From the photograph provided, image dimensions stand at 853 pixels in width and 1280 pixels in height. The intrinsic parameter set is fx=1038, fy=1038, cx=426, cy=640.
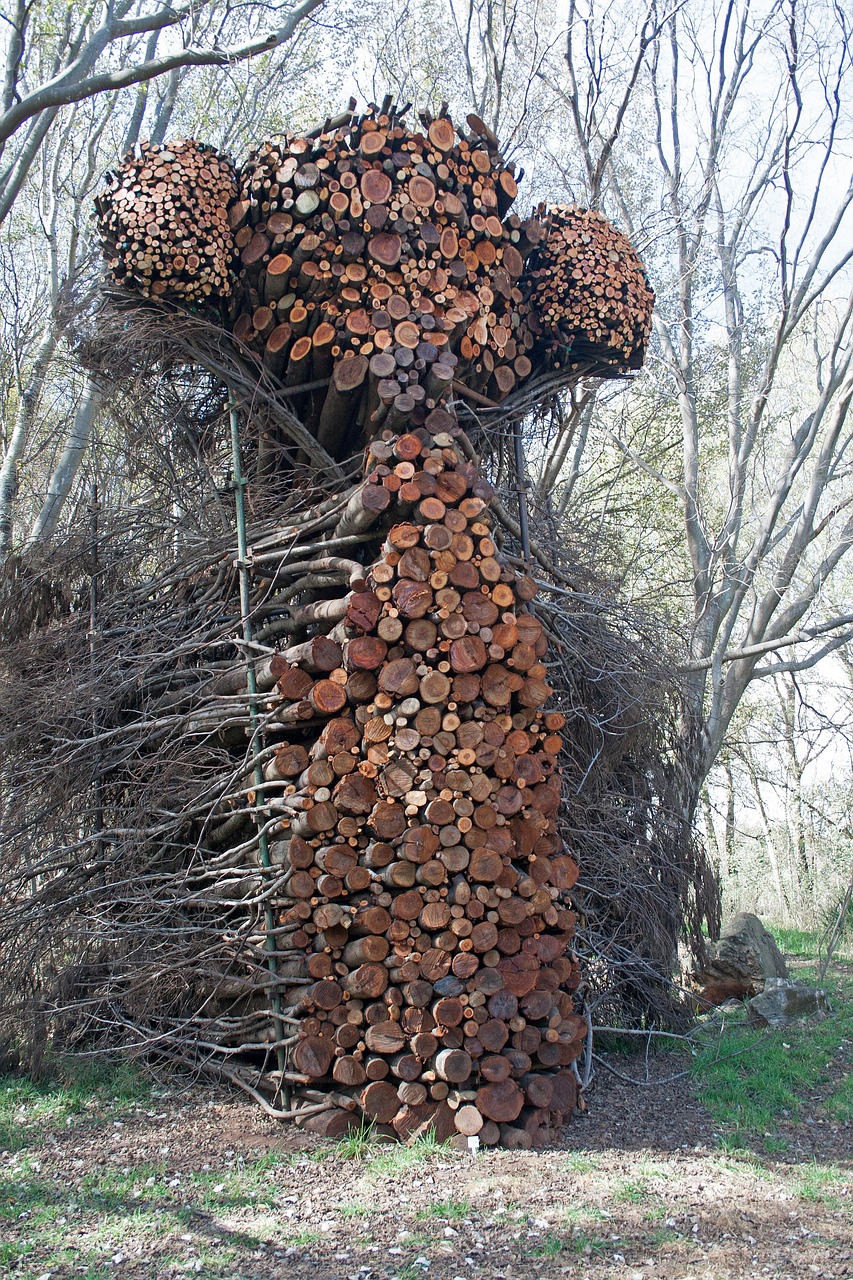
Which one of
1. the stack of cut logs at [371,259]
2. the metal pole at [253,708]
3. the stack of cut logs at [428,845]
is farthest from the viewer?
the stack of cut logs at [371,259]

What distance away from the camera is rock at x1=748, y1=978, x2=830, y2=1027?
21.8 ft

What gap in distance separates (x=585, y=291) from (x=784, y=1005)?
4653 mm

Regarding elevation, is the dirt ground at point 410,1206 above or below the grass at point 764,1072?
below

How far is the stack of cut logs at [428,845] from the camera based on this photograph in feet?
15.0

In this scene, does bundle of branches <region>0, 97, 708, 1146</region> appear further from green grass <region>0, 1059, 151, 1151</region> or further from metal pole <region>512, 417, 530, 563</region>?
green grass <region>0, 1059, 151, 1151</region>

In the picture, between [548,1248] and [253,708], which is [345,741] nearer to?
[253,708]

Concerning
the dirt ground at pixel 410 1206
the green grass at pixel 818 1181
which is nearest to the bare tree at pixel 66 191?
the dirt ground at pixel 410 1206

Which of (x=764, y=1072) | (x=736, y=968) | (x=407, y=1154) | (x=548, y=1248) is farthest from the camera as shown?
(x=736, y=968)

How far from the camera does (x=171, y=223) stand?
5328 mm

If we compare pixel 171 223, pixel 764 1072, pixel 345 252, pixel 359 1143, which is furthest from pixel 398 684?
pixel 764 1072

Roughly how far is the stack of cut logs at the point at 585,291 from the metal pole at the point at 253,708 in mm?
1961

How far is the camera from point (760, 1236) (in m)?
3.57

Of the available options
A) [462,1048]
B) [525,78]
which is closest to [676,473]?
[525,78]

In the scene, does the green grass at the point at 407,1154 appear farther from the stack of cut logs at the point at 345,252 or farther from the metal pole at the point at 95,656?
the stack of cut logs at the point at 345,252
